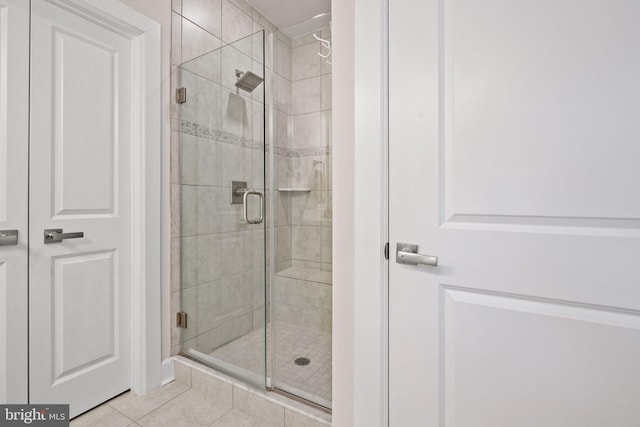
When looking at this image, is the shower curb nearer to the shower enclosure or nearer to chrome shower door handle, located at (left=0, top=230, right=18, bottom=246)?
the shower enclosure

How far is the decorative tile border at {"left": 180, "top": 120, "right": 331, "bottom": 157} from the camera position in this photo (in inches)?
62.6

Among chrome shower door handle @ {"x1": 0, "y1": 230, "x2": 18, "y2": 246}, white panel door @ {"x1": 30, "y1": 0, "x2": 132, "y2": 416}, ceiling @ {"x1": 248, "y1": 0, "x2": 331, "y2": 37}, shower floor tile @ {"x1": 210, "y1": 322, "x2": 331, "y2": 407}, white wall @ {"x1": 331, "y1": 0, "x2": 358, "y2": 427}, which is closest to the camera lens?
white wall @ {"x1": 331, "y1": 0, "x2": 358, "y2": 427}

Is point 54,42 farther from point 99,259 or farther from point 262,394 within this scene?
point 262,394

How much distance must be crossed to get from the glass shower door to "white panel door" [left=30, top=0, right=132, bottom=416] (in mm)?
314

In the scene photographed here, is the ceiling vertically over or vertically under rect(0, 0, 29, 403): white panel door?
over

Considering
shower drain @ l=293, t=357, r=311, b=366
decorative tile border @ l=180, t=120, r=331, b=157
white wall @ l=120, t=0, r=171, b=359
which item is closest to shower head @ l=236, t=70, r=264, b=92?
decorative tile border @ l=180, t=120, r=331, b=157

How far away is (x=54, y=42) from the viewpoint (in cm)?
128

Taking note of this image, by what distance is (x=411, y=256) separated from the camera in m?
0.89

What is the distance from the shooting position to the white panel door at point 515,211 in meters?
0.67

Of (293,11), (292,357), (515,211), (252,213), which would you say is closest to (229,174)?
(252,213)

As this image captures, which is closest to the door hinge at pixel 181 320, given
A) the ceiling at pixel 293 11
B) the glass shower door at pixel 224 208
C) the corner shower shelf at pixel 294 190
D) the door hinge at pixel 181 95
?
the glass shower door at pixel 224 208

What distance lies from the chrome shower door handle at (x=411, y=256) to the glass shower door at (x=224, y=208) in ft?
2.69

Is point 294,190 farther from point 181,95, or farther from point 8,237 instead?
point 8,237

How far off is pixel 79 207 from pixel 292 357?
1342 mm
